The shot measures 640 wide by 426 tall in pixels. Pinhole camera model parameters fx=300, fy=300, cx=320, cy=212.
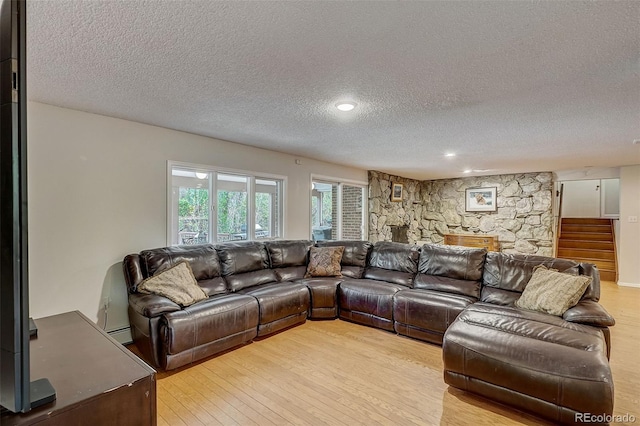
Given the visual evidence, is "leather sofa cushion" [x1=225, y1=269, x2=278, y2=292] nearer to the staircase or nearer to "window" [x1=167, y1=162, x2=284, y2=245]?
"window" [x1=167, y1=162, x2=284, y2=245]

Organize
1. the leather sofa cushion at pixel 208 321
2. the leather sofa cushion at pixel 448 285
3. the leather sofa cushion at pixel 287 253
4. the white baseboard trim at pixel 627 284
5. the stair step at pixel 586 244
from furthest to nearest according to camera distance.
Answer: the stair step at pixel 586 244 < the white baseboard trim at pixel 627 284 < the leather sofa cushion at pixel 287 253 < the leather sofa cushion at pixel 448 285 < the leather sofa cushion at pixel 208 321

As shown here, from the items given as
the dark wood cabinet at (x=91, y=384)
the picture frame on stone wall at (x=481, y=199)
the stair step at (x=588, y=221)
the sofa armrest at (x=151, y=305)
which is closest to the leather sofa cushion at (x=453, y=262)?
the sofa armrest at (x=151, y=305)

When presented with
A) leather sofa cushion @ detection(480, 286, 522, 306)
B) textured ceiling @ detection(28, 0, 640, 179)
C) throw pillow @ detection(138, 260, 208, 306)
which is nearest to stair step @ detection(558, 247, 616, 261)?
textured ceiling @ detection(28, 0, 640, 179)

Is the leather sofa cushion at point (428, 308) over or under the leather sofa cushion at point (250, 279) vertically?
under

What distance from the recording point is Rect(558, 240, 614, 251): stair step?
6959mm

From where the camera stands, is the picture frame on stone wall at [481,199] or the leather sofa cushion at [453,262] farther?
the picture frame on stone wall at [481,199]

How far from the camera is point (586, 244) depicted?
7195 mm

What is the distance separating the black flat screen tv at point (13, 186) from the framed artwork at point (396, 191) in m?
7.05

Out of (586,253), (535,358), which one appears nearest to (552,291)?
(535,358)

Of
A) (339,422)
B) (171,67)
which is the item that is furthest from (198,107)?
(339,422)

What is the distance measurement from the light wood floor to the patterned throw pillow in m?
1.11

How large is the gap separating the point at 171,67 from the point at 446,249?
3.59 m

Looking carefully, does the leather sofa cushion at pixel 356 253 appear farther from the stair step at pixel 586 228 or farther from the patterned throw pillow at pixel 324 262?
the stair step at pixel 586 228

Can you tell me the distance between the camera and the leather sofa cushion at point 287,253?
4.27m
